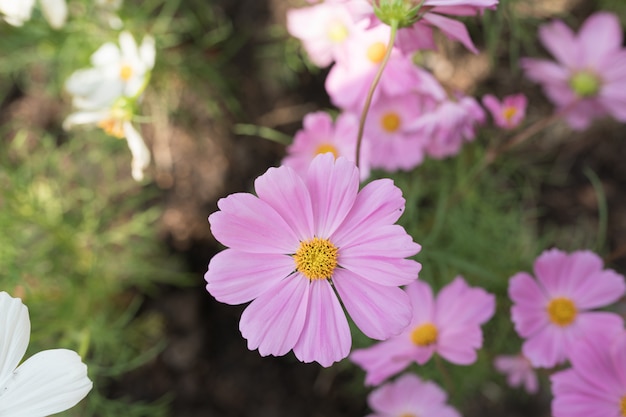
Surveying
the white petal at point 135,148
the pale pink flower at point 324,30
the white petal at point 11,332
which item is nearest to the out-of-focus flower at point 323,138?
the pale pink flower at point 324,30

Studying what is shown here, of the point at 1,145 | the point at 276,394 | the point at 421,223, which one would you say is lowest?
the point at 276,394

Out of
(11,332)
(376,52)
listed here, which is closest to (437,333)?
(376,52)

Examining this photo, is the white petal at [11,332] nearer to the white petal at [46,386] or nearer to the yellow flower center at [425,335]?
the white petal at [46,386]

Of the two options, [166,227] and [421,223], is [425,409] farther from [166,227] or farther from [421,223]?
[166,227]

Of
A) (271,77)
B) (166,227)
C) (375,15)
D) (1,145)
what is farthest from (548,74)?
(1,145)

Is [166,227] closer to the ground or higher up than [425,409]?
higher up

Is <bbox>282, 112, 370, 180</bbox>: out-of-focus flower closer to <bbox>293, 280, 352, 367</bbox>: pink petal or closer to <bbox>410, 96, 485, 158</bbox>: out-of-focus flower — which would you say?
<bbox>410, 96, 485, 158</bbox>: out-of-focus flower

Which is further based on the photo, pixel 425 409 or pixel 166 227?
pixel 166 227

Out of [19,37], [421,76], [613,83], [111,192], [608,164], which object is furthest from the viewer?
[608,164]
